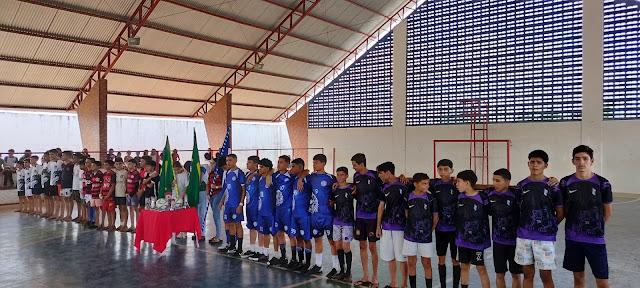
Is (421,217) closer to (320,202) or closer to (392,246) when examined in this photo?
(392,246)

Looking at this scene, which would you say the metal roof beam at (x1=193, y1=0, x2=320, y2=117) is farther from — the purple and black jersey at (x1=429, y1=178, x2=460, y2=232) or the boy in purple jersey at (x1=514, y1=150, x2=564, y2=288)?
the boy in purple jersey at (x1=514, y1=150, x2=564, y2=288)

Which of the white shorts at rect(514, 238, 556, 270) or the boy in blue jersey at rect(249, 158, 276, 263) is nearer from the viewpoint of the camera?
the white shorts at rect(514, 238, 556, 270)

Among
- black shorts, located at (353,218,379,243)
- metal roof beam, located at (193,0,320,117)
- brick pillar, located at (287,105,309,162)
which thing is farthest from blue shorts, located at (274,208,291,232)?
brick pillar, located at (287,105,309,162)

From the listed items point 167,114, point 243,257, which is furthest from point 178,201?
point 167,114

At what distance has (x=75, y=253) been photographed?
7582mm

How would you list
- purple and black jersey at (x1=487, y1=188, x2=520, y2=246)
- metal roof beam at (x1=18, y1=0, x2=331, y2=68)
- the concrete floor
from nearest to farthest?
purple and black jersey at (x1=487, y1=188, x2=520, y2=246) → the concrete floor → metal roof beam at (x1=18, y1=0, x2=331, y2=68)

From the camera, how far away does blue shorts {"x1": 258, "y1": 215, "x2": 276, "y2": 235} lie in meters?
6.64

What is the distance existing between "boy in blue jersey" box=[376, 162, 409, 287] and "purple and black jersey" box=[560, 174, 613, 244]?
67.5 inches

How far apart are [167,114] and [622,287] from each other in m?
19.5

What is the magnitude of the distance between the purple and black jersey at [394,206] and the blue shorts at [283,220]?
5.15 ft

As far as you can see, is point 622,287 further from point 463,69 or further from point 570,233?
point 463,69

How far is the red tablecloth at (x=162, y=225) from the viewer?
7.36 meters

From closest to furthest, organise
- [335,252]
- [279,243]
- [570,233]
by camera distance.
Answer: [570,233]
[335,252]
[279,243]

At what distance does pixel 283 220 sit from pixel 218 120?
50.2ft
